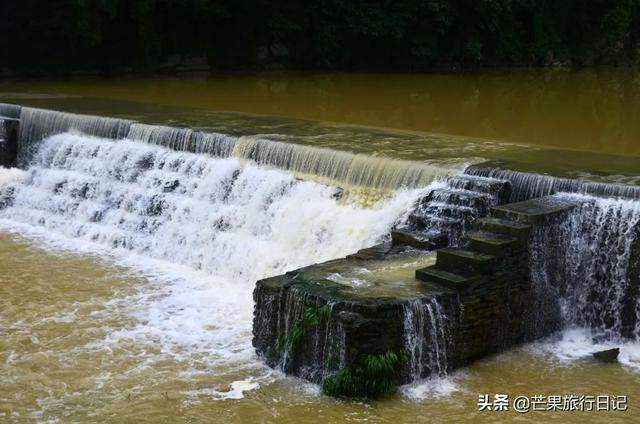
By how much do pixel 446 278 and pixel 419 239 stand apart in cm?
133

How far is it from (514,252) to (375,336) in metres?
1.89

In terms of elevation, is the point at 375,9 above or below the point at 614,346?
above

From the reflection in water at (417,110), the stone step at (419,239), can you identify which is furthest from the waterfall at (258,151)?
the stone step at (419,239)

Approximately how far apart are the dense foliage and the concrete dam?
32.2 ft

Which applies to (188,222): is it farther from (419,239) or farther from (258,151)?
(419,239)

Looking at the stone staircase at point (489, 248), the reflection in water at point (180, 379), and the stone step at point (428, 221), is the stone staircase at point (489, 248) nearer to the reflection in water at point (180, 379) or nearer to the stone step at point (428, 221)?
the stone step at point (428, 221)

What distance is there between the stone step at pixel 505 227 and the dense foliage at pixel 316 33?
615 inches

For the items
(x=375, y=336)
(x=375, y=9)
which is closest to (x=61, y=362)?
(x=375, y=336)

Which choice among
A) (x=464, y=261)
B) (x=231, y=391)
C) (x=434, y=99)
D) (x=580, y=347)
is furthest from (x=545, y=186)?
(x=434, y=99)

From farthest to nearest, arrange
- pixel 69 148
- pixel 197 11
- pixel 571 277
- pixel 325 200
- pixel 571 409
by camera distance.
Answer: pixel 197 11, pixel 69 148, pixel 325 200, pixel 571 277, pixel 571 409

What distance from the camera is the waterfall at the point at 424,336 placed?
8.42 metres

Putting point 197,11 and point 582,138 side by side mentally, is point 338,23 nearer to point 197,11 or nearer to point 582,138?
point 197,11

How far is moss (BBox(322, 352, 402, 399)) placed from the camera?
26.9 feet

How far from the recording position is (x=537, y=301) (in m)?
9.62
